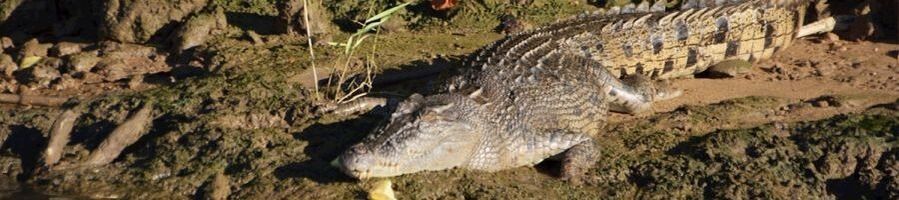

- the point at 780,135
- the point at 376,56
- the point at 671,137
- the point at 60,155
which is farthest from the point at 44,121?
the point at 780,135

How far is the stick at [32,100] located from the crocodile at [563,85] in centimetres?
264

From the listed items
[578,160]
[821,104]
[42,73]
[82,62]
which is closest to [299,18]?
[82,62]

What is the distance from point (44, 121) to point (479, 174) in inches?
117

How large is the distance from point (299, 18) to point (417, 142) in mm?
3070

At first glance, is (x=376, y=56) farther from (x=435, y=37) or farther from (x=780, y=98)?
(x=780, y=98)

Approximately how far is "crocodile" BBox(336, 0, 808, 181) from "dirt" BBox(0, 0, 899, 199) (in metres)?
0.12

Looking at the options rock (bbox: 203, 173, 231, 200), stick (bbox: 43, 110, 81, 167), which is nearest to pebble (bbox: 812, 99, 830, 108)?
rock (bbox: 203, 173, 231, 200)

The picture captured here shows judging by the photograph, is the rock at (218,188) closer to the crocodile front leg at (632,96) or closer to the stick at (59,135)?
the stick at (59,135)

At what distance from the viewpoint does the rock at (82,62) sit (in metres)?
8.87

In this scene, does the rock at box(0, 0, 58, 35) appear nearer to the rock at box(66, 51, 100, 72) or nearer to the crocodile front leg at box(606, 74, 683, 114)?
the rock at box(66, 51, 100, 72)

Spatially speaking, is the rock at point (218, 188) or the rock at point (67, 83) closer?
the rock at point (218, 188)

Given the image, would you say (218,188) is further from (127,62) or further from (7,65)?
(7,65)

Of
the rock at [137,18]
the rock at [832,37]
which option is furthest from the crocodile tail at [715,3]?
the rock at [137,18]

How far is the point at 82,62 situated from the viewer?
29.2 feet
